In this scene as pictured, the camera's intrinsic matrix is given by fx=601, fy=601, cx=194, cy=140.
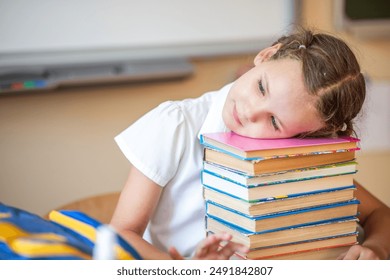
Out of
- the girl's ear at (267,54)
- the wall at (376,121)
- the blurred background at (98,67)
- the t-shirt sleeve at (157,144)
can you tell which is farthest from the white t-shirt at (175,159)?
the wall at (376,121)

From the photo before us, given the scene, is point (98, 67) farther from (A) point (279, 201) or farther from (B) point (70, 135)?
(A) point (279, 201)

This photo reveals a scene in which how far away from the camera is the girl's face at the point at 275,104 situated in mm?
943

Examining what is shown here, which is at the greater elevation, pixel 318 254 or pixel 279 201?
pixel 279 201

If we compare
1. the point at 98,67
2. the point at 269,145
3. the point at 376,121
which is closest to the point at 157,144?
the point at 269,145

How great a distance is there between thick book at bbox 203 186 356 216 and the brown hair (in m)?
0.13

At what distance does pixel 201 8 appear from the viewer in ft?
7.36

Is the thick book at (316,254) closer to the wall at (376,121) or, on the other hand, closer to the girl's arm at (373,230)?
the girl's arm at (373,230)

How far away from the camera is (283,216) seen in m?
0.85

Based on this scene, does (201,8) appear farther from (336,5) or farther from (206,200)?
(206,200)

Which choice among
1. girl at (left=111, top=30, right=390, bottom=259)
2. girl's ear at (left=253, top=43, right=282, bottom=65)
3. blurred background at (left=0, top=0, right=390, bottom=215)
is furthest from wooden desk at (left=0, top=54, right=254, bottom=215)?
girl's ear at (left=253, top=43, right=282, bottom=65)

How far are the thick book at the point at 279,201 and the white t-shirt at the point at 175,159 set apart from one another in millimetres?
156

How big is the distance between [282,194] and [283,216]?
3 cm
